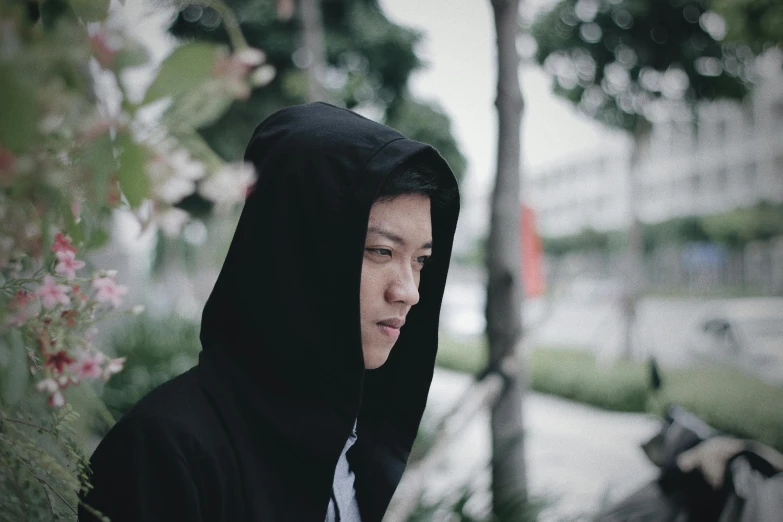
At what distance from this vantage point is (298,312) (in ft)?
3.24

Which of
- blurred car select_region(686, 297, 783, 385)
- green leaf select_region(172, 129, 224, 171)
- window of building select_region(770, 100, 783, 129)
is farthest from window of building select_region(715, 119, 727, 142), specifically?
green leaf select_region(172, 129, 224, 171)

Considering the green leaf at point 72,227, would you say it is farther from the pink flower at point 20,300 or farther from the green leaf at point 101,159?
the green leaf at point 101,159

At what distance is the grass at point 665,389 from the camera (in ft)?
17.5

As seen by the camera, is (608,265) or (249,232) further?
(608,265)

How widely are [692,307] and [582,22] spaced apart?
19685 mm

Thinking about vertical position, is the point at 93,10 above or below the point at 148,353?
above

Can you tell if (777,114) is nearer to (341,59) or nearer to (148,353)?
(341,59)

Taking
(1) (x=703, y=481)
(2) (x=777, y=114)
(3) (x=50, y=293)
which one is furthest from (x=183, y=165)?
(2) (x=777, y=114)

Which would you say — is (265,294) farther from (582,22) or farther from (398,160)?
(582,22)

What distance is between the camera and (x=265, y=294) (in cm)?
98

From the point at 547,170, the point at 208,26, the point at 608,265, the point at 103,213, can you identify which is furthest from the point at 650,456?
the point at 547,170

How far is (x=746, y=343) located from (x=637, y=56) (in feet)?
21.5

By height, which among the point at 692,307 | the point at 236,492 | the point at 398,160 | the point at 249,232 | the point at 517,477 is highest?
the point at 398,160

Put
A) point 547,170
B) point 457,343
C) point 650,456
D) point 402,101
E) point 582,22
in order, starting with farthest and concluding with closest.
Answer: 1. point 547,170
2. point 457,343
3. point 402,101
4. point 582,22
5. point 650,456
